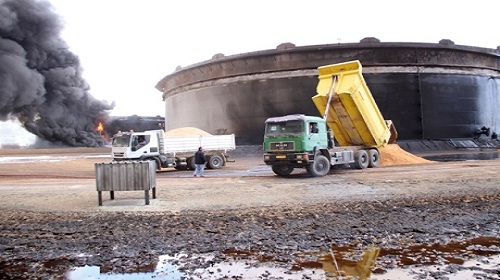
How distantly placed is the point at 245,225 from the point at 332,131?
10361 millimetres

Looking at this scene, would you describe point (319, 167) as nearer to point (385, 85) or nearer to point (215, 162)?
point (215, 162)

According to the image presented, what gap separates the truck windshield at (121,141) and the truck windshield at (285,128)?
7.20 m

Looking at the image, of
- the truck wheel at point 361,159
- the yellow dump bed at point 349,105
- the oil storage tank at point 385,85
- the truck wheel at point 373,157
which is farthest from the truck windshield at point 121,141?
the truck wheel at point 373,157

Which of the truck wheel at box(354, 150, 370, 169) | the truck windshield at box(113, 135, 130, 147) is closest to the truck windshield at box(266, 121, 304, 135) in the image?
the truck wheel at box(354, 150, 370, 169)

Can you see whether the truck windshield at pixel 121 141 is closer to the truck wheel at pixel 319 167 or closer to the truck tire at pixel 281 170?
the truck tire at pixel 281 170

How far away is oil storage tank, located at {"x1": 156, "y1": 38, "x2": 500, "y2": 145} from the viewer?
83.7 feet

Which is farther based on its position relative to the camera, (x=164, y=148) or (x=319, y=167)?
(x=164, y=148)

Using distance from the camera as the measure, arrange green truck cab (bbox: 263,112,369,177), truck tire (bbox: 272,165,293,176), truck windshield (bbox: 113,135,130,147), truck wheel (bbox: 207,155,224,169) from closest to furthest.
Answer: green truck cab (bbox: 263,112,369,177), truck tire (bbox: 272,165,293,176), truck windshield (bbox: 113,135,130,147), truck wheel (bbox: 207,155,224,169)

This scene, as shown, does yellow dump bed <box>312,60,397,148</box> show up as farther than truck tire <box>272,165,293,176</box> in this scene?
Yes

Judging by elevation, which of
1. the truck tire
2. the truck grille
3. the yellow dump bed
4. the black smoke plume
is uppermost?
the black smoke plume

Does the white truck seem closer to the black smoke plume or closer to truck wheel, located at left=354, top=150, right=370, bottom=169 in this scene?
truck wheel, located at left=354, top=150, right=370, bottom=169

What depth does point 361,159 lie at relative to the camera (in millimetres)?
16484

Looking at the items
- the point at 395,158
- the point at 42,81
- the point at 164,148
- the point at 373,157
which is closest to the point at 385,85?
the point at 395,158

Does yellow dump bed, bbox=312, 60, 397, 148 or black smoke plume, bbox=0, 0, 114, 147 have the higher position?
black smoke plume, bbox=0, 0, 114, 147
